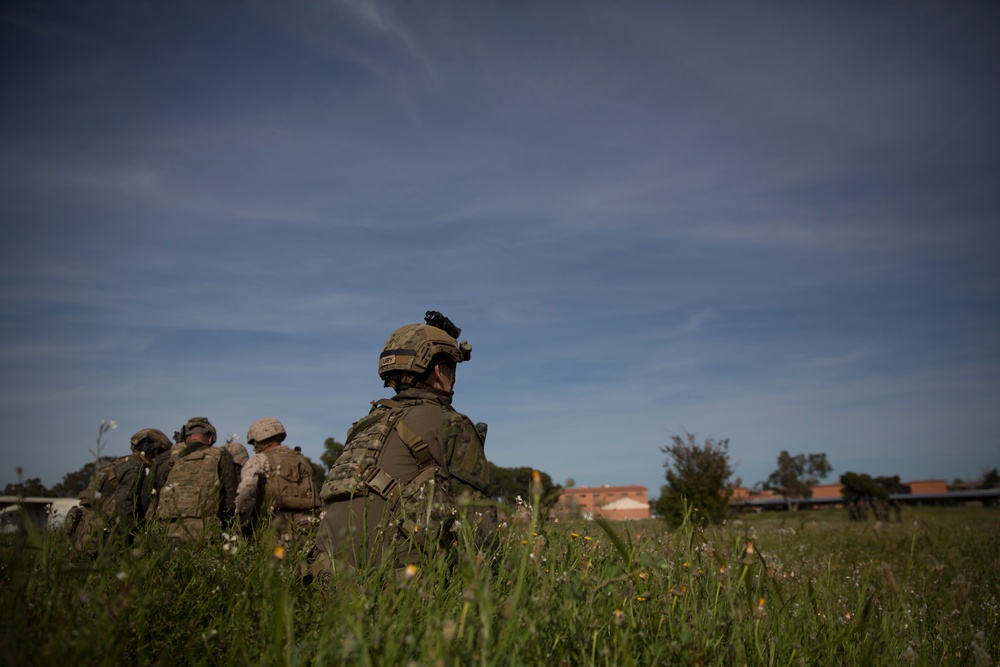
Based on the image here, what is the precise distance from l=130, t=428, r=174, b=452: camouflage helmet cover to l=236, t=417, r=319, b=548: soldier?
274 cm

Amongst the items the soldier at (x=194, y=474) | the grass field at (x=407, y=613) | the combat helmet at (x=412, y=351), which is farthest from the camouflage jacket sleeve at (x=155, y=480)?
the grass field at (x=407, y=613)

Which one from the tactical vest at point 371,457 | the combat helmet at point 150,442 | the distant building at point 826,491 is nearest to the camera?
the tactical vest at point 371,457

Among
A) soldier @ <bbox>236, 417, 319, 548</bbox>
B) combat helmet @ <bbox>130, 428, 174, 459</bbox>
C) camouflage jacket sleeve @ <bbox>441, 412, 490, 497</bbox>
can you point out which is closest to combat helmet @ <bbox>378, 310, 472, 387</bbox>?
camouflage jacket sleeve @ <bbox>441, 412, 490, 497</bbox>

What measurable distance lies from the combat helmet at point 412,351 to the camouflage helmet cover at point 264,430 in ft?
12.2

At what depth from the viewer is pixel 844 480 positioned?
4319 centimetres

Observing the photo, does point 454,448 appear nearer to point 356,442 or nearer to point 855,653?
point 356,442

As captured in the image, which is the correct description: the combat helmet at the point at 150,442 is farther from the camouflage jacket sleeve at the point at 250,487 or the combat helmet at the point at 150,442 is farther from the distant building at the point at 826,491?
the distant building at the point at 826,491

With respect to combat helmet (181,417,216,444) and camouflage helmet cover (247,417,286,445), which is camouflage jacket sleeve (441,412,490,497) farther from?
combat helmet (181,417,216,444)

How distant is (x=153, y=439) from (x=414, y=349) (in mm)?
7208

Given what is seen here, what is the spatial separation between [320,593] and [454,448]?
1.68 m

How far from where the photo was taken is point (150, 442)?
1029 cm

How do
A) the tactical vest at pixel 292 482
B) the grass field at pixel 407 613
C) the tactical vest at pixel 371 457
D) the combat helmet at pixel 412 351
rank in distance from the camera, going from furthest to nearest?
the tactical vest at pixel 292 482 < the combat helmet at pixel 412 351 < the tactical vest at pixel 371 457 < the grass field at pixel 407 613

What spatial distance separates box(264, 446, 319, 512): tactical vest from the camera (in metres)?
7.91

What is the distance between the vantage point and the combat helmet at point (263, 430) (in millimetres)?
8492
